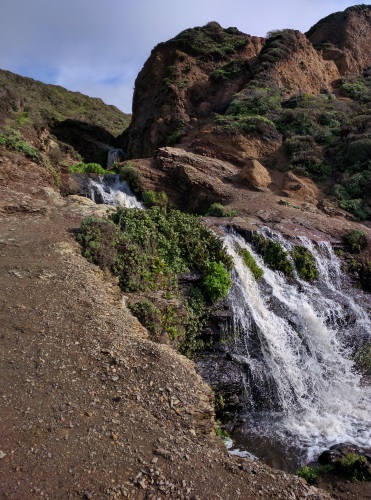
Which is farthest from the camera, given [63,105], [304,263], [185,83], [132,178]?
[63,105]

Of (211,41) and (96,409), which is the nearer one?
(96,409)

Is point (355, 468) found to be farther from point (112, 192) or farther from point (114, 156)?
point (114, 156)

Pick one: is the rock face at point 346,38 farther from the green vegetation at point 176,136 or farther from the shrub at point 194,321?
the shrub at point 194,321

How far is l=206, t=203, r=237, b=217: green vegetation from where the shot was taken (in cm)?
1817

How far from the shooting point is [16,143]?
15.7 meters

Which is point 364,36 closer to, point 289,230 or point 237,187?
point 237,187

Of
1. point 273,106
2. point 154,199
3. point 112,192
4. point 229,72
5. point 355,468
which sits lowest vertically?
point 355,468

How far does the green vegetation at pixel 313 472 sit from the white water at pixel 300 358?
2.53ft

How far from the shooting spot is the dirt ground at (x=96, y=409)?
4.95 meters

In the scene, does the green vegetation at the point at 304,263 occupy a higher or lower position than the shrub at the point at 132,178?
lower

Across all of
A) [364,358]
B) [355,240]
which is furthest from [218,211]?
[364,358]

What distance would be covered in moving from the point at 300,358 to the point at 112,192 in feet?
41.0

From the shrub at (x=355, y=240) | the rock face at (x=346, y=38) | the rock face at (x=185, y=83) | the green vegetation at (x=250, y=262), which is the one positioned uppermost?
the rock face at (x=346, y=38)

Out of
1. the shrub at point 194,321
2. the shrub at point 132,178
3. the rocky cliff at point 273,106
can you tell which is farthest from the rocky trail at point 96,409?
the rocky cliff at point 273,106
